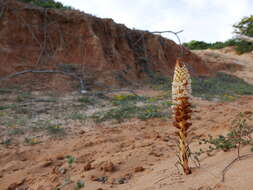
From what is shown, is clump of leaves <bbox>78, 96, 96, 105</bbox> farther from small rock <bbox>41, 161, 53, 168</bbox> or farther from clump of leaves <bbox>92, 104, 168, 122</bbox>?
small rock <bbox>41, 161, 53, 168</bbox>

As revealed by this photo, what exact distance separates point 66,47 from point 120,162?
864cm

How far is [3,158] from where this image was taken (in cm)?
363

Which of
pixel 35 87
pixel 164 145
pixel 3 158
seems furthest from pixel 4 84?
pixel 164 145

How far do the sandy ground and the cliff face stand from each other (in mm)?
4860

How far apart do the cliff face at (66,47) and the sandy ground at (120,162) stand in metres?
4.86

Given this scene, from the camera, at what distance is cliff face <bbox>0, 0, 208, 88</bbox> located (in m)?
9.58

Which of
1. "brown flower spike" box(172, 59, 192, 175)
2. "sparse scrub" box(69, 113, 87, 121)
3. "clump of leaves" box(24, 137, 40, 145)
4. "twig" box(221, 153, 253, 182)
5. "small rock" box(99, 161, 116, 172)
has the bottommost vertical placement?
"clump of leaves" box(24, 137, 40, 145)

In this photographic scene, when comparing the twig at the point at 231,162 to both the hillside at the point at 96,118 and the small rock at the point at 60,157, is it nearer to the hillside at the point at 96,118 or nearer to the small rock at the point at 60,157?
the hillside at the point at 96,118

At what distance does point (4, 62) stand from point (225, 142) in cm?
844

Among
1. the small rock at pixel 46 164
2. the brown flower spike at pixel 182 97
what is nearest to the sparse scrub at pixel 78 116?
the small rock at pixel 46 164

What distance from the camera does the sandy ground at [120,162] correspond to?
2180 millimetres

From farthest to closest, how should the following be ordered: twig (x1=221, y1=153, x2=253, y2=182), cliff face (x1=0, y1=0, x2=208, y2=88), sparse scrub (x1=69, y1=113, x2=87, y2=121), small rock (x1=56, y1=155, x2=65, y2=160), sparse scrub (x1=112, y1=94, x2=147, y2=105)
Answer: cliff face (x1=0, y1=0, x2=208, y2=88) → sparse scrub (x1=112, y1=94, x2=147, y2=105) → sparse scrub (x1=69, y1=113, x2=87, y2=121) → small rock (x1=56, y1=155, x2=65, y2=160) → twig (x1=221, y1=153, x2=253, y2=182)

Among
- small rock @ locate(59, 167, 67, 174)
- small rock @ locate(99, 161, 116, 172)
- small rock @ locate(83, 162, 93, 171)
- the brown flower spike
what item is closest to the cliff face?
small rock @ locate(59, 167, 67, 174)

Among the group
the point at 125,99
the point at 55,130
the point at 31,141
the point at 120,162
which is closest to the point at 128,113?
the point at 125,99
